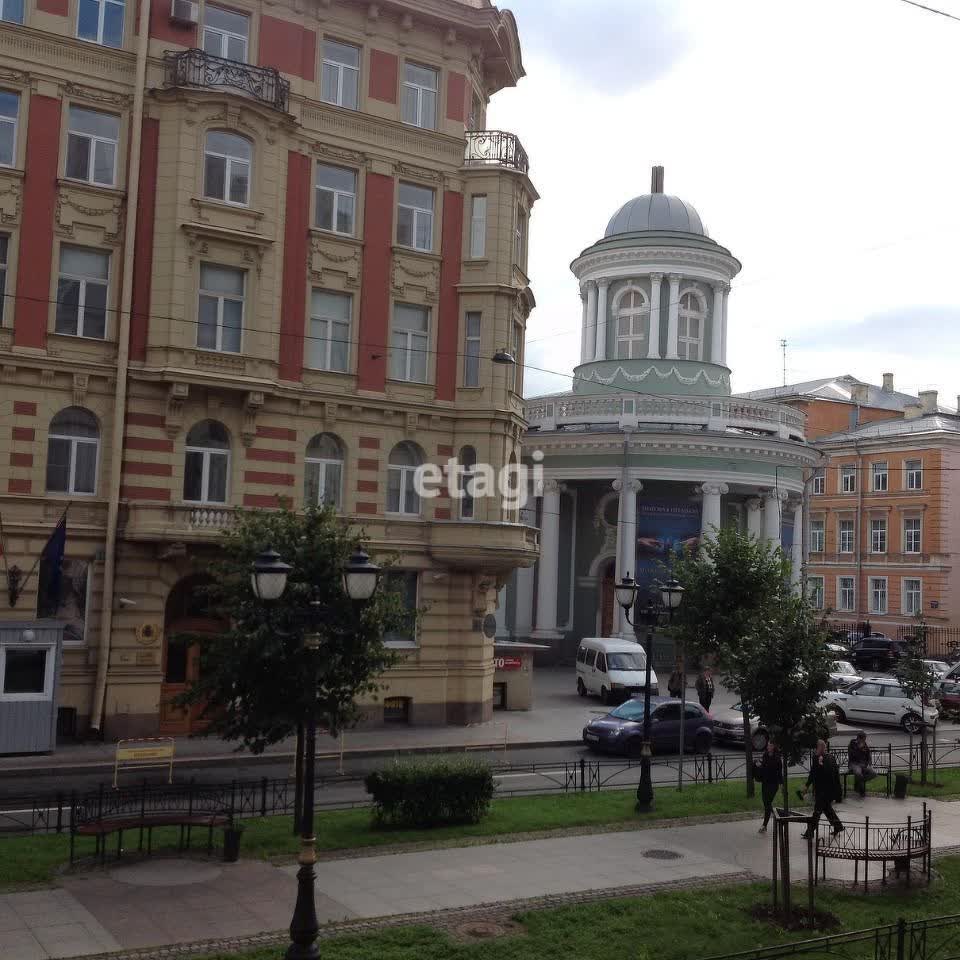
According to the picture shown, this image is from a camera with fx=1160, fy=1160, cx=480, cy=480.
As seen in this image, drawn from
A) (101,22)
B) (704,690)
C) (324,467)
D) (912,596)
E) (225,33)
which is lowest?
(704,690)

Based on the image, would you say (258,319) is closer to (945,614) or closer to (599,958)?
(599,958)

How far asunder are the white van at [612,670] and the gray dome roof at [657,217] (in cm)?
2071

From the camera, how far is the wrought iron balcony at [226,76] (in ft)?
91.7

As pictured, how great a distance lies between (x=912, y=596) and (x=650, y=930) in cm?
5509

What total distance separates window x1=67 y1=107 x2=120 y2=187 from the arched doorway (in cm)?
995

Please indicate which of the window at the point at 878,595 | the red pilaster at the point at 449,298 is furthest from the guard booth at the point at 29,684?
the window at the point at 878,595

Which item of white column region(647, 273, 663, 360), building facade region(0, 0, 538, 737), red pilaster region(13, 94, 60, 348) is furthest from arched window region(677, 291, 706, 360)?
red pilaster region(13, 94, 60, 348)

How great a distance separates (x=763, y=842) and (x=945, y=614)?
4787 centimetres

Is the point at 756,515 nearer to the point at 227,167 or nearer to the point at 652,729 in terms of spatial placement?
the point at 652,729

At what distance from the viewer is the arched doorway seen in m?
28.0

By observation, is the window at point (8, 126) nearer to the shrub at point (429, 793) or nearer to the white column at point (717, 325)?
the shrub at point (429, 793)

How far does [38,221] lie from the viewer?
2678cm

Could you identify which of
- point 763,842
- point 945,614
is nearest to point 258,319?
point 763,842

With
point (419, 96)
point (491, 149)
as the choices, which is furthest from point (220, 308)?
point (491, 149)
